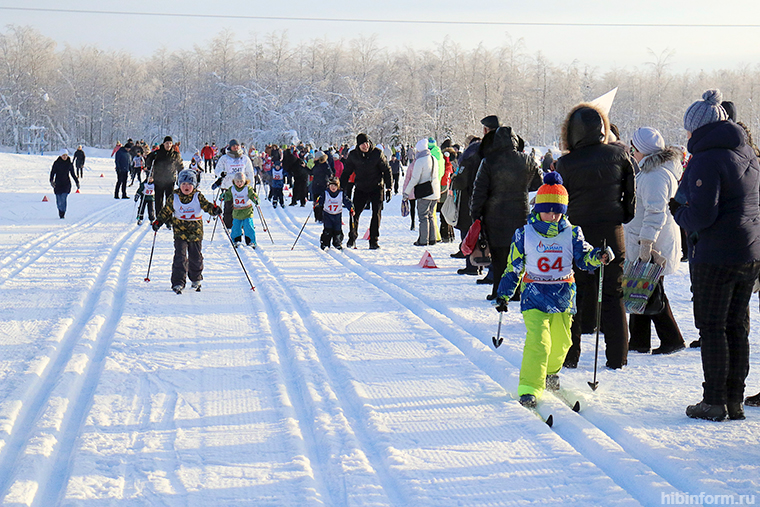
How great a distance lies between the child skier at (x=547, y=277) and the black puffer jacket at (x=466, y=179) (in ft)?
14.9

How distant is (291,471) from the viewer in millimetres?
3398

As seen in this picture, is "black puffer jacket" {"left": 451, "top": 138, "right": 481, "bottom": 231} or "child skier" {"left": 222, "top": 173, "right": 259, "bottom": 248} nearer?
"black puffer jacket" {"left": 451, "top": 138, "right": 481, "bottom": 231}

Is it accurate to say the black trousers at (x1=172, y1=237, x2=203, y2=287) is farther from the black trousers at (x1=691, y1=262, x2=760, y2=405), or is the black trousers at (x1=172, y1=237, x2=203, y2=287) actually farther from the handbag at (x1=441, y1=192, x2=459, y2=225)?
the black trousers at (x1=691, y1=262, x2=760, y2=405)

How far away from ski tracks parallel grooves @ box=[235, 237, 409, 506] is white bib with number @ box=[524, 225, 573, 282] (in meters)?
1.42

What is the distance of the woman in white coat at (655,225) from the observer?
5.06m

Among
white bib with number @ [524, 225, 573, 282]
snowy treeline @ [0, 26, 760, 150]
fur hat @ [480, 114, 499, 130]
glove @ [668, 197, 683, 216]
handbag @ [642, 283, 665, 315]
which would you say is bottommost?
handbag @ [642, 283, 665, 315]

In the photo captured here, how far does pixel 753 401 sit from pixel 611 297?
1.14 metres

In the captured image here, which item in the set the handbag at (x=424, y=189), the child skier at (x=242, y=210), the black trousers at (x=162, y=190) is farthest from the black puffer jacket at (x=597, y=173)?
the black trousers at (x=162, y=190)

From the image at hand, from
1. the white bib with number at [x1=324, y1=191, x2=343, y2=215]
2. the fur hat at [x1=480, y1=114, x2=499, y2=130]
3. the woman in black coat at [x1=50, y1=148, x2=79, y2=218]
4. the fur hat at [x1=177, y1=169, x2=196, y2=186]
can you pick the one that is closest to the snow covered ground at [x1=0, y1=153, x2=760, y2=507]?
the fur hat at [x1=177, y1=169, x2=196, y2=186]

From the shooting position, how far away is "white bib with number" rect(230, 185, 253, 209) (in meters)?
11.4

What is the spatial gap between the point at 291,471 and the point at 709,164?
276 centimetres

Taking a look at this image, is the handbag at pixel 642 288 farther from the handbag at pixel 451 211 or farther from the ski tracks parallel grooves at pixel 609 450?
the handbag at pixel 451 211

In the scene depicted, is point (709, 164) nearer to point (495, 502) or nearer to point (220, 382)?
point (495, 502)

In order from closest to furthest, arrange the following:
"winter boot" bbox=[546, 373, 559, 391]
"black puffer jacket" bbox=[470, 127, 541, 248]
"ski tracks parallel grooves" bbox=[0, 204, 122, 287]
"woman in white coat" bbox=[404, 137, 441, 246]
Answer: "winter boot" bbox=[546, 373, 559, 391]
"black puffer jacket" bbox=[470, 127, 541, 248]
"ski tracks parallel grooves" bbox=[0, 204, 122, 287]
"woman in white coat" bbox=[404, 137, 441, 246]
